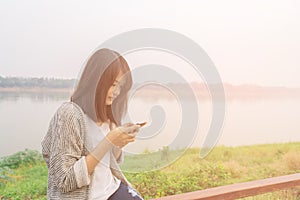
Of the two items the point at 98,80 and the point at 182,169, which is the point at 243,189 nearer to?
the point at 182,169

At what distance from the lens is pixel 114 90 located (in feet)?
3.76

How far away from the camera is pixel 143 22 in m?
1.81

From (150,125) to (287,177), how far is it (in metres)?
1.25

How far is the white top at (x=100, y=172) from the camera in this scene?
1119mm

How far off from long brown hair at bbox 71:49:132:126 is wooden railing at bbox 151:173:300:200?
2.41 feet

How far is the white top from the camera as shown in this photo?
1119 millimetres

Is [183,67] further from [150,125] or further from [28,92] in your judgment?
[28,92]

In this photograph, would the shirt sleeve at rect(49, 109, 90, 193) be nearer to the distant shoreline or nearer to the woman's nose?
the woman's nose

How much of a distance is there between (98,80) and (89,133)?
0.54 feet

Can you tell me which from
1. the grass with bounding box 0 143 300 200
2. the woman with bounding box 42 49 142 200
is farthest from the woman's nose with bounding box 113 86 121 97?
the grass with bounding box 0 143 300 200

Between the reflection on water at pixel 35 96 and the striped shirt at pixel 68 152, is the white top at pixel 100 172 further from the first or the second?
the reflection on water at pixel 35 96

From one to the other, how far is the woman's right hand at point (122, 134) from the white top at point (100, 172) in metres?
0.06

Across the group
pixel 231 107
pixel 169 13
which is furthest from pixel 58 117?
pixel 231 107

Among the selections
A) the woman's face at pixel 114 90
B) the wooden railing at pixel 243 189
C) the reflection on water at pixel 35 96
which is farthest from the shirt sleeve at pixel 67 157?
the wooden railing at pixel 243 189
